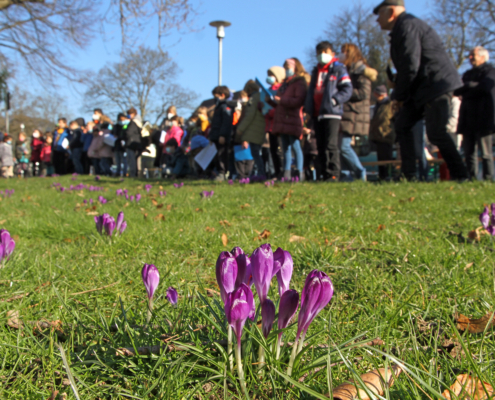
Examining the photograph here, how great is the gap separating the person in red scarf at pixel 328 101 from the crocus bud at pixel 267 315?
693cm

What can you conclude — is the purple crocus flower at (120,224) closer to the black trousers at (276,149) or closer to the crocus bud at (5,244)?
the crocus bud at (5,244)

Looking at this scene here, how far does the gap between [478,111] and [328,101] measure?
261 cm

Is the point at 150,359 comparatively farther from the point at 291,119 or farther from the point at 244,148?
the point at 244,148

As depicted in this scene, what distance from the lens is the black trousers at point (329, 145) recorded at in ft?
25.6

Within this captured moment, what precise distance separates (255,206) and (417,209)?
5.87 ft

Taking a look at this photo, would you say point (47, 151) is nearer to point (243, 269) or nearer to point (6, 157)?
point (6, 157)

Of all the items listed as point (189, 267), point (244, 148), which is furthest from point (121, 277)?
point (244, 148)

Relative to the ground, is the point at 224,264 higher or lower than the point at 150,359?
higher

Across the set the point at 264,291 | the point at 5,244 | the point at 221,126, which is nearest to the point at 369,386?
the point at 264,291

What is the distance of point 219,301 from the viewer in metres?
1.81

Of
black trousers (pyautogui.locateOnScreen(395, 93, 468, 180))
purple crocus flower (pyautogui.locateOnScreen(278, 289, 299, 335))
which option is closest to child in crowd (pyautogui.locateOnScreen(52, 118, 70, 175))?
black trousers (pyautogui.locateOnScreen(395, 93, 468, 180))

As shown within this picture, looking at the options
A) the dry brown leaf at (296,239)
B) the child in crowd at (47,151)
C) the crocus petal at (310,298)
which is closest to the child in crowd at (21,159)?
the child in crowd at (47,151)

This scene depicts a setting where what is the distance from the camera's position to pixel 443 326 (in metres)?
1.56

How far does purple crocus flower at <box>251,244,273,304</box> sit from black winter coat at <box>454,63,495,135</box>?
736cm
